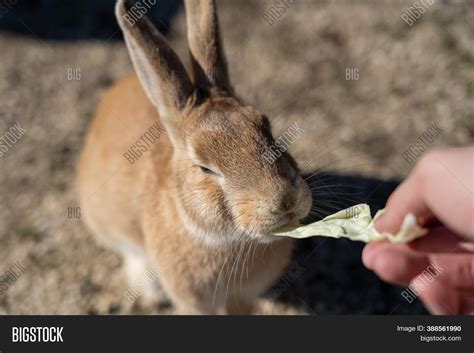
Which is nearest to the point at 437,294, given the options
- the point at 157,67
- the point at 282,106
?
the point at 157,67

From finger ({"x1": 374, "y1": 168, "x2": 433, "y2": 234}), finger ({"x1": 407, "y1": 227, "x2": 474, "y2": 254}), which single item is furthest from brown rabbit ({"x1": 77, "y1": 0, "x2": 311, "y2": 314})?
finger ({"x1": 407, "y1": 227, "x2": 474, "y2": 254})

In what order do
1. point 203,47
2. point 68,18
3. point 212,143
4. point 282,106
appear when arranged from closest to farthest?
point 212,143
point 203,47
point 282,106
point 68,18

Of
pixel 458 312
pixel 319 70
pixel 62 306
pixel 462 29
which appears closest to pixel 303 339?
pixel 458 312

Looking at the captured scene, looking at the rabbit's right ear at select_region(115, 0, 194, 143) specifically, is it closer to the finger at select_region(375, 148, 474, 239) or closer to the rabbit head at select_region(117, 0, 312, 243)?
the rabbit head at select_region(117, 0, 312, 243)

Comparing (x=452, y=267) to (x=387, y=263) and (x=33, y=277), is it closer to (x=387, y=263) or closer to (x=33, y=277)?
(x=387, y=263)

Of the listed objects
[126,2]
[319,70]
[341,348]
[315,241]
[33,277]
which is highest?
[126,2]

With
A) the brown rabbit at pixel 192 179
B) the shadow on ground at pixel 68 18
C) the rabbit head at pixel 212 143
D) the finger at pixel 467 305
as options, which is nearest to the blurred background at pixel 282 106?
the shadow on ground at pixel 68 18

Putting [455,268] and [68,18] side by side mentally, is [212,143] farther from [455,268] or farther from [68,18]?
[68,18]
